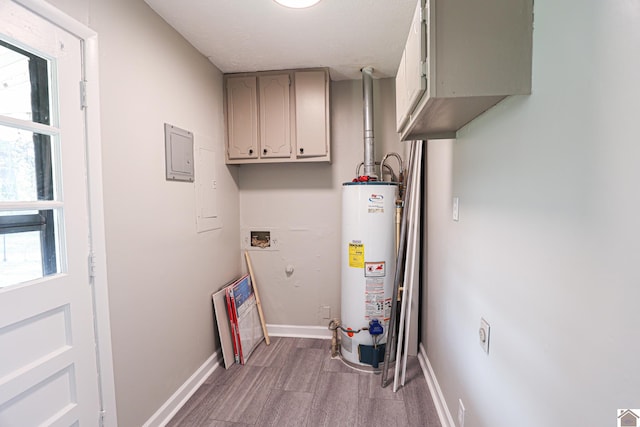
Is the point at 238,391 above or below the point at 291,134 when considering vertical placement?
below

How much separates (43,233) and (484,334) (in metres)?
1.86

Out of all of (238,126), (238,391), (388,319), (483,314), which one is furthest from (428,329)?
(238,126)

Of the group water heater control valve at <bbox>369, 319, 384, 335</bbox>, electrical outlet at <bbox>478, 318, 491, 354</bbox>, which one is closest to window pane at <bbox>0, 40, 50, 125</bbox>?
electrical outlet at <bbox>478, 318, 491, 354</bbox>

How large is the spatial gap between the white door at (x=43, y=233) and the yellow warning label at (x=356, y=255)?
5.66 ft

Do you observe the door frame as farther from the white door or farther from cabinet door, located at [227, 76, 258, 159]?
cabinet door, located at [227, 76, 258, 159]

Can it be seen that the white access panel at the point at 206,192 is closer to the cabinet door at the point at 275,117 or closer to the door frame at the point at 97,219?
the cabinet door at the point at 275,117

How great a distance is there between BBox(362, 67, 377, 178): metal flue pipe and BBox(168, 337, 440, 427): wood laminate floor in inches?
67.4

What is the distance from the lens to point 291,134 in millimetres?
2721

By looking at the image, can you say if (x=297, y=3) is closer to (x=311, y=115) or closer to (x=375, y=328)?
(x=311, y=115)

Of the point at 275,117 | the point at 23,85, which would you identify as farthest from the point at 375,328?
the point at 23,85

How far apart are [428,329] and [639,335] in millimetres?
1946

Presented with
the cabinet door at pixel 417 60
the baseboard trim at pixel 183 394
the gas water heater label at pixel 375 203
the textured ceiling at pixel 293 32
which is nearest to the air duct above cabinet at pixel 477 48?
the cabinet door at pixel 417 60

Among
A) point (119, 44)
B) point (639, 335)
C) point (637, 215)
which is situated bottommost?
point (639, 335)

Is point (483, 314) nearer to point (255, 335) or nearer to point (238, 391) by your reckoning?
point (238, 391)
